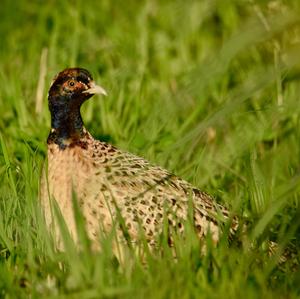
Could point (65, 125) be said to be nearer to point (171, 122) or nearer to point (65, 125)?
point (65, 125)

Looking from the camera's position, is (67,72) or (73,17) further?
(73,17)

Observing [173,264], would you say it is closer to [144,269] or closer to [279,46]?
[144,269]

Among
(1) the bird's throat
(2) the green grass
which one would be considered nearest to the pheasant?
(1) the bird's throat

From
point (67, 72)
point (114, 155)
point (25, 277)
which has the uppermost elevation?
point (67, 72)

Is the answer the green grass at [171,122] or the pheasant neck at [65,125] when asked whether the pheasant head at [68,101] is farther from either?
the green grass at [171,122]

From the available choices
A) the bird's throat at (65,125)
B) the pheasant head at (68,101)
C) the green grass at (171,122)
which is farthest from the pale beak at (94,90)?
the green grass at (171,122)

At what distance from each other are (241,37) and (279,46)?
320 centimetres

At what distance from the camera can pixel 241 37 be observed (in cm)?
360

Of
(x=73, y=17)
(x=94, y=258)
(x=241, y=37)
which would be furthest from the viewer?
A: (x=73, y=17)

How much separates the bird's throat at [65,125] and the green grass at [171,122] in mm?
194

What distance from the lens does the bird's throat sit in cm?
524

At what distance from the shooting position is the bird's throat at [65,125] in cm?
524

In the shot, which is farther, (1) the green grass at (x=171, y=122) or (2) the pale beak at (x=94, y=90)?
(2) the pale beak at (x=94, y=90)

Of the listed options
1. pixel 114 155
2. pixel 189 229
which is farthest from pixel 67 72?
pixel 189 229
